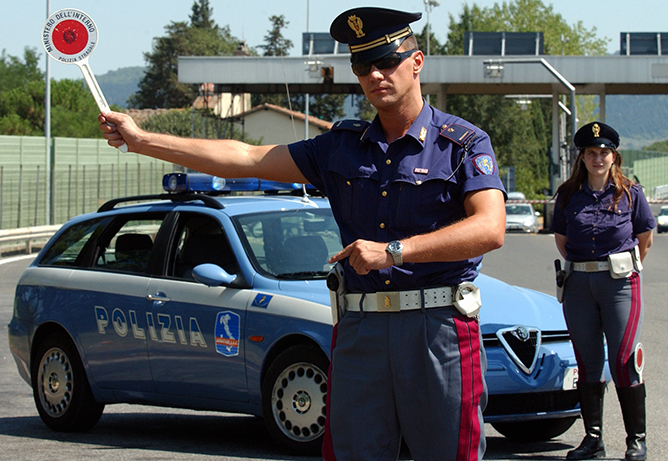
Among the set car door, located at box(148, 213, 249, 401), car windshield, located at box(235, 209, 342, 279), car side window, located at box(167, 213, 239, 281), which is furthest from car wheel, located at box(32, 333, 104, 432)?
car windshield, located at box(235, 209, 342, 279)

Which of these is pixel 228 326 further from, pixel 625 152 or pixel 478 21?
pixel 625 152

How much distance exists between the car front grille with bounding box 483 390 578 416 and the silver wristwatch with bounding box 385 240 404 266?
2.63 m

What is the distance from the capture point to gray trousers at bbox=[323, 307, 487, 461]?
3086 millimetres

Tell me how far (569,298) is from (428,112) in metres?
2.74

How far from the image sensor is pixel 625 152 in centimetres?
9981

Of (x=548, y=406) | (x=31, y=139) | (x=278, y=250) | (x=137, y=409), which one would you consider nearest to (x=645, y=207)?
(x=548, y=406)

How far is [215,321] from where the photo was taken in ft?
19.3

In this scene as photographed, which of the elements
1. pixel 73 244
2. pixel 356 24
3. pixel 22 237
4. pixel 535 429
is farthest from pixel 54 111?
pixel 356 24

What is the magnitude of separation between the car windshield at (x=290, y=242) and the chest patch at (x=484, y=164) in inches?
113

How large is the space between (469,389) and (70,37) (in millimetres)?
2073

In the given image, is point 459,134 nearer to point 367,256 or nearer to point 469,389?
point 367,256

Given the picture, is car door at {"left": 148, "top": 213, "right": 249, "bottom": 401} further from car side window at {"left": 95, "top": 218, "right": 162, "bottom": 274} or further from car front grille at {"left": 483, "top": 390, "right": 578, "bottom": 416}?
car front grille at {"left": 483, "top": 390, "right": 578, "bottom": 416}

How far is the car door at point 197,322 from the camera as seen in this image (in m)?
5.80

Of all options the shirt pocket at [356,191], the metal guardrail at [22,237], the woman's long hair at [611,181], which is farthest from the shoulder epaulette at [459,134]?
the metal guardrail at [22,237]
